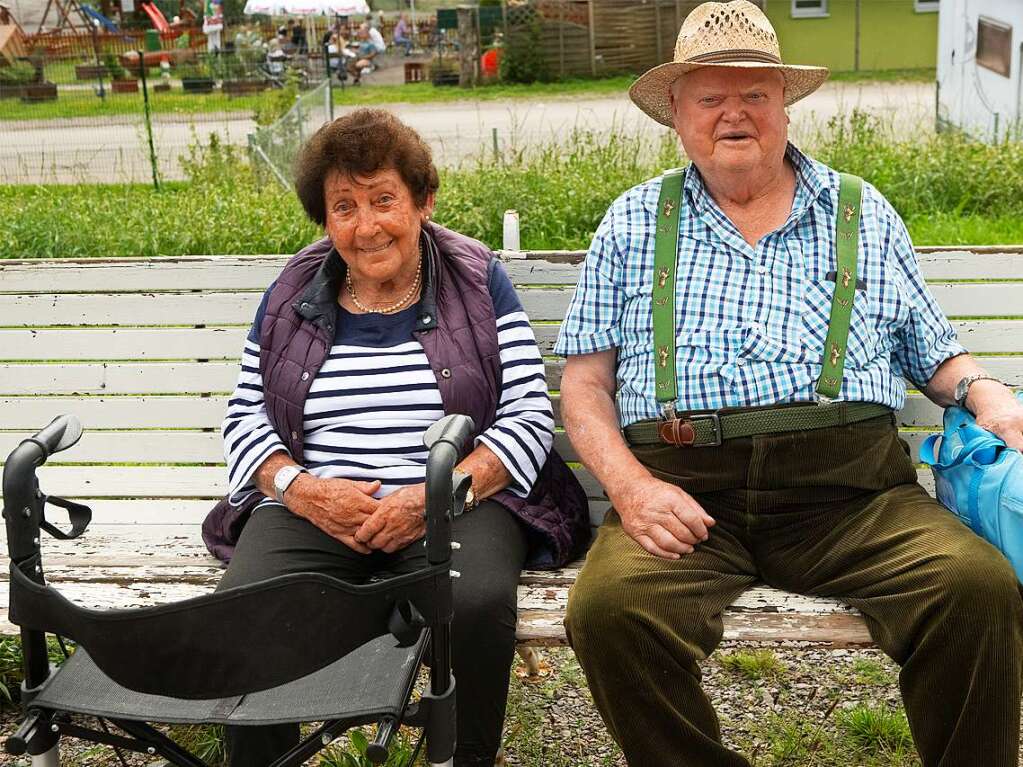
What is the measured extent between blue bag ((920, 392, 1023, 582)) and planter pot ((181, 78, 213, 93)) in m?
20.7

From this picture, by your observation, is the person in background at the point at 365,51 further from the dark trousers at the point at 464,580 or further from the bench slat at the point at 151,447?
the dark trousers at the point at 464,580

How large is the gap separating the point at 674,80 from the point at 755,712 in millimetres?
1730

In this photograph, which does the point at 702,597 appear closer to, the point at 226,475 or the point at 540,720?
the point at 540,720

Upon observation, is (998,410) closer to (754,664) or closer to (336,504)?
(754,664)

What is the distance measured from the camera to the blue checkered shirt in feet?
9.93

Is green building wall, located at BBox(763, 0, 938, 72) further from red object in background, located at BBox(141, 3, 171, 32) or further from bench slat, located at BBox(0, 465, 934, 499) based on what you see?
bench slat, located at BBox(0, 465, 934, 499)

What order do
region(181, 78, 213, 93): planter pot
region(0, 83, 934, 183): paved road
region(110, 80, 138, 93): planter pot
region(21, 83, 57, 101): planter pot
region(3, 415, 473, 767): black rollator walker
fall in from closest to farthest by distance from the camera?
region(3, 415, 473, 767): black rollator walker
region(0, 83, 934, 183): paved road
region(21, 83, 57, 101): planter pot
region(181, 78, 213, 93): planter pot
region(110, 80, 138, 93): planter pot

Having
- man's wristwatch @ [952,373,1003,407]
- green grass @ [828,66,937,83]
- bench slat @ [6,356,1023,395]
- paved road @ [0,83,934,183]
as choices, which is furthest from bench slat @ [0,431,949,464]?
green grass @ [828,66,937,83]

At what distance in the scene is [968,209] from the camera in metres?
6.49

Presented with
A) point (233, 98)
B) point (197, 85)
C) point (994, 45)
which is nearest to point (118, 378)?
point (994, 45)

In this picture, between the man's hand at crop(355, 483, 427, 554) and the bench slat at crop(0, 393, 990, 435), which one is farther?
the bench slat at crop(0, 393, 990, 435)

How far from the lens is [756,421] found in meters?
2.97

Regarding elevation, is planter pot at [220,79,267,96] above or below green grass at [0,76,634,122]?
above

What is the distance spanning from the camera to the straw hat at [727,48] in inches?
122
